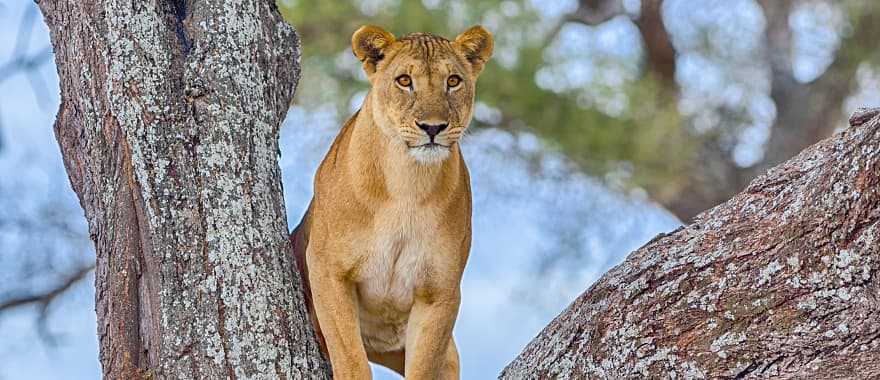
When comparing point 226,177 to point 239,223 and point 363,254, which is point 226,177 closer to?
point 239,223

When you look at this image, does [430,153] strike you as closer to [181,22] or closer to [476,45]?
[476,45]

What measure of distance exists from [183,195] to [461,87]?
2.58 feet

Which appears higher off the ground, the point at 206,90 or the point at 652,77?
the point at 652,77

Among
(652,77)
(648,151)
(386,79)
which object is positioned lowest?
(386,79)

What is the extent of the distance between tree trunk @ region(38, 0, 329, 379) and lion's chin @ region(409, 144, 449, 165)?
0.37 metres

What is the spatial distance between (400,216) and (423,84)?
0.35 metres

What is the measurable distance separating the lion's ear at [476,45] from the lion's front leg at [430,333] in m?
0.65

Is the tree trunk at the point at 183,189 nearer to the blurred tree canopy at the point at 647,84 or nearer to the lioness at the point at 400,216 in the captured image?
the lioness at the point at 400,216

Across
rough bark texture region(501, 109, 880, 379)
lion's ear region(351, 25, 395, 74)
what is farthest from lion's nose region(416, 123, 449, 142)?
rough bark texture region(501, 109, 880, 379)

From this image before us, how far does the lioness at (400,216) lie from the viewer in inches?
125

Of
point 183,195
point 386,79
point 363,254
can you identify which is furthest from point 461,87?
point 183,195

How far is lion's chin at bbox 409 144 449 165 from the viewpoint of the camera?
124 inches

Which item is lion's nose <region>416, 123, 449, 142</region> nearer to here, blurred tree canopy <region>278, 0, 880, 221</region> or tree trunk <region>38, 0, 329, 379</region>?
tree trunk <region>38, 0, 329, 379</region>

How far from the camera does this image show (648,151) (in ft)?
23.5
